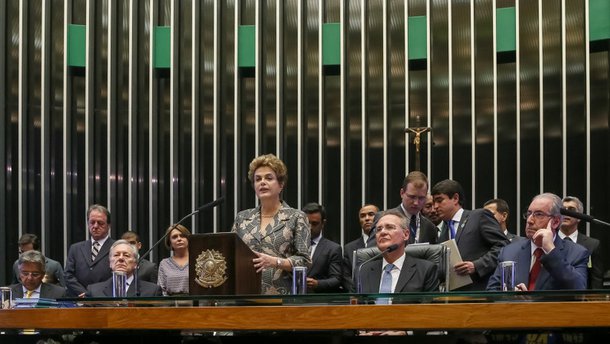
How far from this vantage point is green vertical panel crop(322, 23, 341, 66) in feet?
33.6

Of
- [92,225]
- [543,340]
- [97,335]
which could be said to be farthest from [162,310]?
[92,225]

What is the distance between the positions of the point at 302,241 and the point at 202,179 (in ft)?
18.9

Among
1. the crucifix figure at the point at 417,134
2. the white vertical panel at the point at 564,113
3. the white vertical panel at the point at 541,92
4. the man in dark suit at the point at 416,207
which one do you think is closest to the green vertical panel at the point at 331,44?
the crucifix figure at the point at 417,134

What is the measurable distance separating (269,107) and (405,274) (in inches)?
240

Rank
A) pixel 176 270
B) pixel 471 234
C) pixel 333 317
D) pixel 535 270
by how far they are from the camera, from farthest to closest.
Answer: pixel 176 270, pixel 471 234, pixel 535 270, pixel 333 317

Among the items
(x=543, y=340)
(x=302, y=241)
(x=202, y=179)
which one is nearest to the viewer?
(x=543, y=340)

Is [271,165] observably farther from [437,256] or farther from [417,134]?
[417,134]

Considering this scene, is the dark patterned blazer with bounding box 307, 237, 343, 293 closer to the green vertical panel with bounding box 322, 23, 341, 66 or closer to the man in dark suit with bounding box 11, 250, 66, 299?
the man in dark suit with bounding box 11, 250, 66, 299

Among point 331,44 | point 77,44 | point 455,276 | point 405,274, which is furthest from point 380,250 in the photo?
point 77,44

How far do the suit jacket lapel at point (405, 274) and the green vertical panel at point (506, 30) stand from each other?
19.4 ft

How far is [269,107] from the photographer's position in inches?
404

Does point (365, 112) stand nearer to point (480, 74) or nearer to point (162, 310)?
point (480, 74)

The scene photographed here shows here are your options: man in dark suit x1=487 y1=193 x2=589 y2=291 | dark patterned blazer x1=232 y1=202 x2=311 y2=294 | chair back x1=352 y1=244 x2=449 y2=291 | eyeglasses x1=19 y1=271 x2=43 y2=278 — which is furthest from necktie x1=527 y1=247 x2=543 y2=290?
eyeglasses x1=19 y1=271 x2=43 y2=278

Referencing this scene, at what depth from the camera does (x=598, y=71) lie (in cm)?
952
